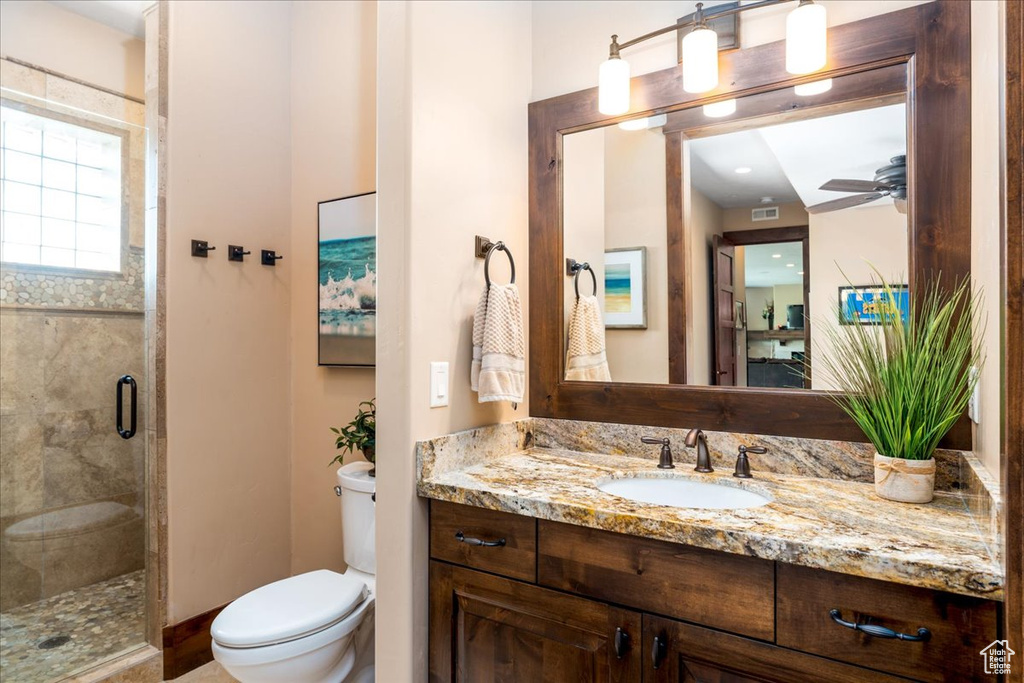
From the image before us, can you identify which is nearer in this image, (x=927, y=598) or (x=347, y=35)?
(x=927, y=598)

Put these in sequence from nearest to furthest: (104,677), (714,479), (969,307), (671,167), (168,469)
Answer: (969,307)
(714,479)
(671,167)
(104,677)
(168,469)

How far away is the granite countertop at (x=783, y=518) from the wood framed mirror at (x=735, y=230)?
214mm

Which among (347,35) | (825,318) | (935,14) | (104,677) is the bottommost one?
(104,677)

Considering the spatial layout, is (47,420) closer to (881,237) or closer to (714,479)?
(714,479)

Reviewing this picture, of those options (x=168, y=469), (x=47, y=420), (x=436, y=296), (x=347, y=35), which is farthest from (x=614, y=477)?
(x=47, y=420)

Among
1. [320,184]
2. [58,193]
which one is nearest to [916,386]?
[320,184]

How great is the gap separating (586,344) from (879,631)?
110 centimetres

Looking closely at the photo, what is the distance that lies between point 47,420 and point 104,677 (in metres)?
1.06

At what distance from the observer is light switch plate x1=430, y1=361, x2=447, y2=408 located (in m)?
1.46

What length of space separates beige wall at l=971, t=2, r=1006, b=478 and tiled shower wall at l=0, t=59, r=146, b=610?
258cm

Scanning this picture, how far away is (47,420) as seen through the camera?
7.37ft

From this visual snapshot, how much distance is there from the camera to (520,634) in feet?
4.14

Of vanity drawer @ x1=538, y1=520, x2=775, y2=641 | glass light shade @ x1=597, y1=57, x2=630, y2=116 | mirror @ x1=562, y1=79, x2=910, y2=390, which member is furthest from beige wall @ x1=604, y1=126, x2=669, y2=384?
vanity drawer @ x1=538, y1=520, x2=775, y2=641

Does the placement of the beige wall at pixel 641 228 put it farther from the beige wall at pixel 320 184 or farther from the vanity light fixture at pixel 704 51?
the beige wall at pixel 320 184
